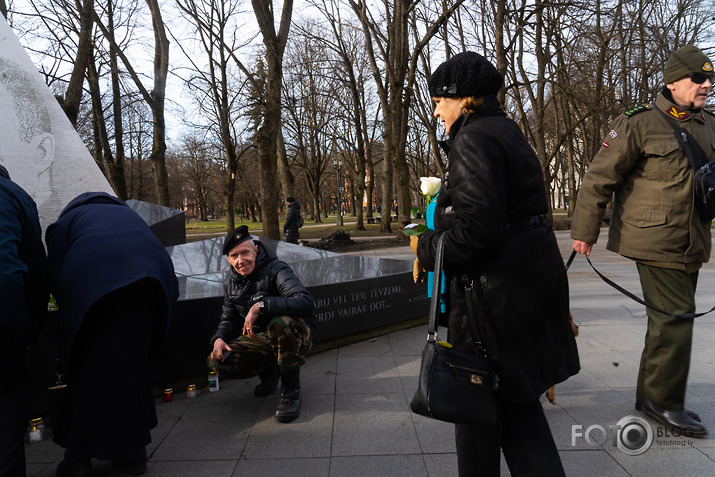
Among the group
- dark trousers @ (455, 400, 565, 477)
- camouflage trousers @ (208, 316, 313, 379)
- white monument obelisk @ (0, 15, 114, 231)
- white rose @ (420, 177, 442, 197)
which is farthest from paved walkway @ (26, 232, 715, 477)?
white monument obelisk @ (0, 15, 114, 231)

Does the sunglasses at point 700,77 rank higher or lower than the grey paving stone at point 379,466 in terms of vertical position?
higher

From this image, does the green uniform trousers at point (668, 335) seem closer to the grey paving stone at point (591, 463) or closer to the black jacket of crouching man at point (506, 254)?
the grey paving stone at point (591, 463)

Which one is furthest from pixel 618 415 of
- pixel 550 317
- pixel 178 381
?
pixel 178 381

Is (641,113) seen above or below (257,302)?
above

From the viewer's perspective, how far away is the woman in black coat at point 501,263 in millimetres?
1647

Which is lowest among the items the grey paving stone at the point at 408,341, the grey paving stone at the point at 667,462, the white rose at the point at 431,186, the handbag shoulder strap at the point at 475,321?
the grey paving stone at the point at 408,341

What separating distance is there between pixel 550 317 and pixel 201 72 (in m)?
21.8

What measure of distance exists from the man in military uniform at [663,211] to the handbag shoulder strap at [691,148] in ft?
0.08

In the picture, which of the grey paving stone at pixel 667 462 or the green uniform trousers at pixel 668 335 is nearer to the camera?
the grey paving stone at pixel 667 462

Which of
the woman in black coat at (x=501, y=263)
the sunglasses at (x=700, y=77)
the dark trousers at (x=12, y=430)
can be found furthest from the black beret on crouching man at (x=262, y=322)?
the sunglasses at (x=700, y=77)

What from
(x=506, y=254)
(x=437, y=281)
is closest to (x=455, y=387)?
(x=437, y=281)

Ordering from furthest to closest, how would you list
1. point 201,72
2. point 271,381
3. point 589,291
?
1. point 201,72
2. point 589,291
3. point 271,381

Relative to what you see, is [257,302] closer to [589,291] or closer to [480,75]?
[480,75]

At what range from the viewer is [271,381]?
371cm
